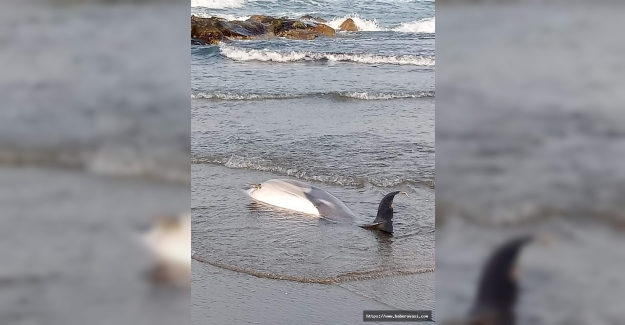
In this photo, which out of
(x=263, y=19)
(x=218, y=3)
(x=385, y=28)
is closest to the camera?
(x=385, y=28)

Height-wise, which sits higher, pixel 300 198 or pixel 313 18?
pixel 313 18

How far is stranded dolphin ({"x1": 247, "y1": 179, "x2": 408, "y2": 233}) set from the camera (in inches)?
101

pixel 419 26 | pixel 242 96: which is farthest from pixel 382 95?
pixel 419 26

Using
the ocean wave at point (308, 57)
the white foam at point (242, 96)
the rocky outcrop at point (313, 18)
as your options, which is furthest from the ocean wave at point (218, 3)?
the white foam at point (242, 96)

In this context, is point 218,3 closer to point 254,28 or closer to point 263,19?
point 263,19

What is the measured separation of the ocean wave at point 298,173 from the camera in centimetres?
306

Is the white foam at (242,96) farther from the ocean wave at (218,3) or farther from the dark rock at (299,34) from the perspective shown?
the ocean wave at (218,3)
